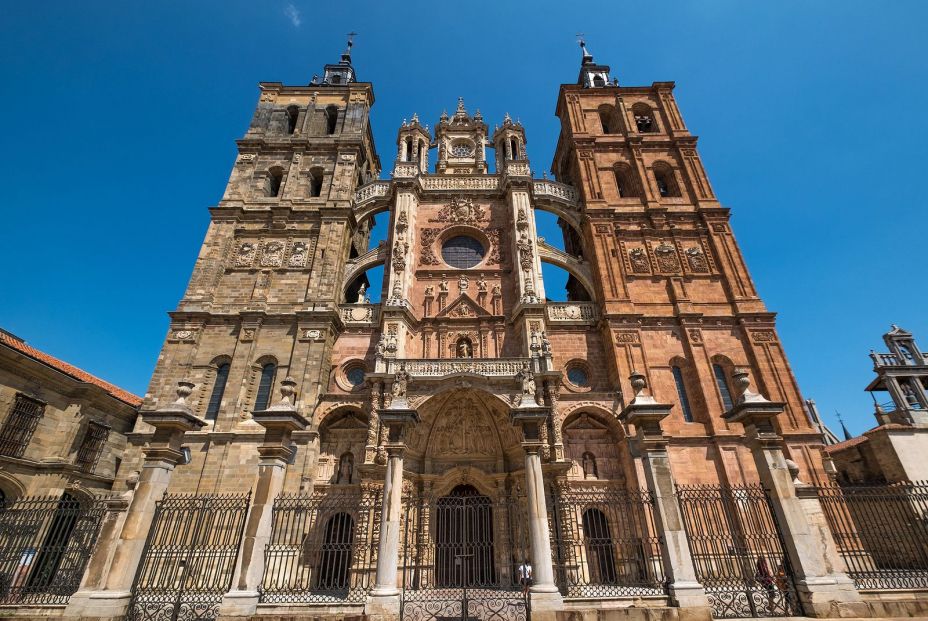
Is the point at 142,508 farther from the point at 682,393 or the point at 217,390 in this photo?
the point at 682,393

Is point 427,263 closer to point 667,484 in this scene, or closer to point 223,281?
point 223,281

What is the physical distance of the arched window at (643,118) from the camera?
87.0ft

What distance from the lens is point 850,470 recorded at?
23.0m

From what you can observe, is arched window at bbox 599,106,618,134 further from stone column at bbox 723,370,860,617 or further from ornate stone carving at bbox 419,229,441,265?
stone column at bbox 723,370,860,617

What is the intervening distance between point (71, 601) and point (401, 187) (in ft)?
61.9

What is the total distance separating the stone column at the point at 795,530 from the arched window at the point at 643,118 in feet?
72.3

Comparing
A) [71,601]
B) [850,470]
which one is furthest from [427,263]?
[850,470]

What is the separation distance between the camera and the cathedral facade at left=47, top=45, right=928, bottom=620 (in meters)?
9.02

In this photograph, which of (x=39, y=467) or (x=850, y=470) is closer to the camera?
(x=39, y=467)

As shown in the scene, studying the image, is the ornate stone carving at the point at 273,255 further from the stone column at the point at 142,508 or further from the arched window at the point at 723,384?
the arched window at the point at 723,384

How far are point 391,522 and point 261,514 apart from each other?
2.61 m

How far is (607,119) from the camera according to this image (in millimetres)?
27328

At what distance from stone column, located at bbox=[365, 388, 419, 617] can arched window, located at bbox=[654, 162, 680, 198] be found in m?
19.9

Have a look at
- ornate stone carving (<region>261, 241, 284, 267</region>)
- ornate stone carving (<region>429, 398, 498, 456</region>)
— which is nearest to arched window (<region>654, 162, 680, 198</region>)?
ornate stone carving (<region>429, 398, 498, 456</region>)
